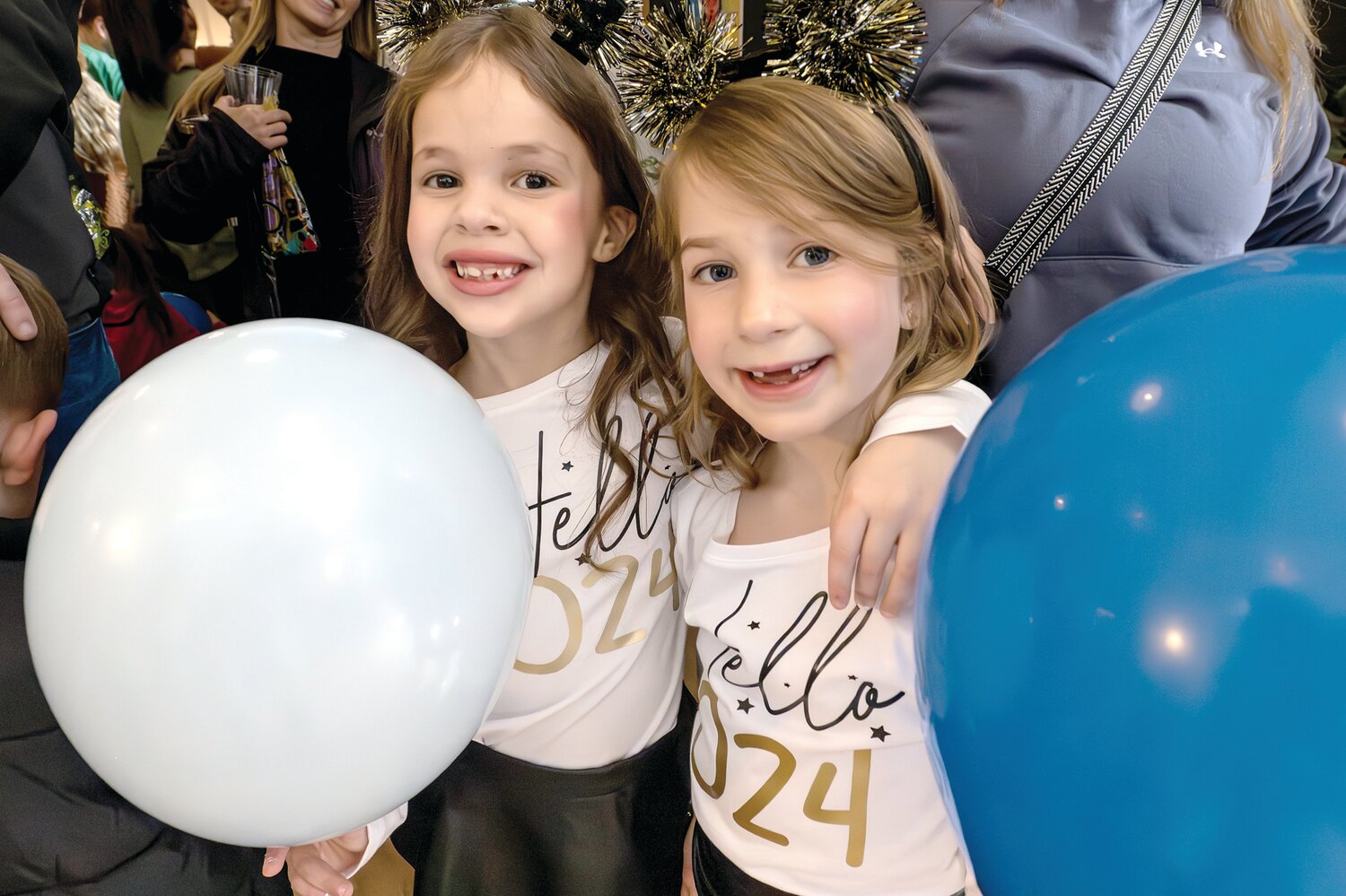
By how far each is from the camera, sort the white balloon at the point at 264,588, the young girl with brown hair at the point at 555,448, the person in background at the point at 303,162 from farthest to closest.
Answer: the person in background at the point at 303,162 < the young girl with brown hair at the point at 555,448 < the white balloon at the point at 264,588

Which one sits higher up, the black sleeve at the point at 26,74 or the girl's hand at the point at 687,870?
the black sleeve at the point at 26,74

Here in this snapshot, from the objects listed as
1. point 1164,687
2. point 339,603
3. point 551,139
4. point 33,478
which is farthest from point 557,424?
point 1164,687

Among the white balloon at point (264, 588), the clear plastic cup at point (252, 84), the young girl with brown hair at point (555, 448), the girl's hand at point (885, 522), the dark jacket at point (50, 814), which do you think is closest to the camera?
the white balloon at point (264, 588)

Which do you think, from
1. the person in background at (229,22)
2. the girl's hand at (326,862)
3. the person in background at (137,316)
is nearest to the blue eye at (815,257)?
the girl's hand at (326,862)

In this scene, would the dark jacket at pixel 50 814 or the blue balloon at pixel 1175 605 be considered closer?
the blue balloon at pixel 1175 605

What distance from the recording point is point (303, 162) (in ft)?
4.74

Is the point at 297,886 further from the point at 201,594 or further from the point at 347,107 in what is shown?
the point at 347,107

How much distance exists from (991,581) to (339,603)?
0.43 m

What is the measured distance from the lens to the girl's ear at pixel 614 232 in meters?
1.06

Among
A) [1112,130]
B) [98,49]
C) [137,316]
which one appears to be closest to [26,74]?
[137,316]

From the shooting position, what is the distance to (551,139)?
0.97 metres

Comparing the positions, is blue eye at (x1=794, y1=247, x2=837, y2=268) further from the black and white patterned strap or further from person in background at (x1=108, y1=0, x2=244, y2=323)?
person in background at (x1=108, y1=0, x2=244, y2=323)

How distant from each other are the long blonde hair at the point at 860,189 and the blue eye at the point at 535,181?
15 cm

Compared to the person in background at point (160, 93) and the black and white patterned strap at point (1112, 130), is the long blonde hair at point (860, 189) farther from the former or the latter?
the person in background at point (160, 93)
